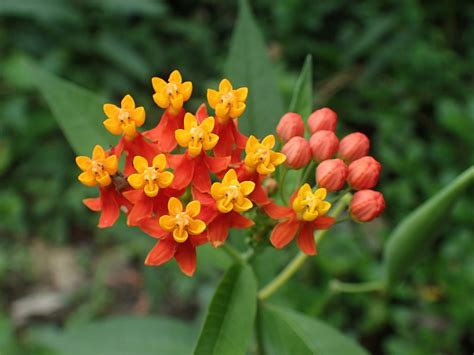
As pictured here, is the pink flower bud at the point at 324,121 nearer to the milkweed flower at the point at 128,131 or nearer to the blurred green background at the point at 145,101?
the milkweed flower at the point at 128,131

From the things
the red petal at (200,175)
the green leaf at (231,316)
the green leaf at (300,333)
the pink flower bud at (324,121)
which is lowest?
the green leaf at (300,333)

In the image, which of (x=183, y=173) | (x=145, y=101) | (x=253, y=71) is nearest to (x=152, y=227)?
(x=183, y=173)

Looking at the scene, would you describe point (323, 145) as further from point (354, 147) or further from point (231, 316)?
point (231, 316)

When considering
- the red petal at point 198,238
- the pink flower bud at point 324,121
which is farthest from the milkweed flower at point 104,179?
the pink flower bud at point 324,121

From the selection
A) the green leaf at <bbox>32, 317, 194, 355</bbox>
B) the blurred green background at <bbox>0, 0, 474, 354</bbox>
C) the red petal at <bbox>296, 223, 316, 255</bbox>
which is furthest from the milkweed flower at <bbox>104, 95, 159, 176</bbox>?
the blurred green background at <bbox>0, 0, 474, 354</bbox>

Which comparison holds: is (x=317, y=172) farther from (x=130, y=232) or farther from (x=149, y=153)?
(x=130, y=232)

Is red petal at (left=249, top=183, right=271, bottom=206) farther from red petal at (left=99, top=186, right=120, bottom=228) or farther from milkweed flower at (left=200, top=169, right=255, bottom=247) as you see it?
red petal at (left=99, top=186, right=120, bottom=228)

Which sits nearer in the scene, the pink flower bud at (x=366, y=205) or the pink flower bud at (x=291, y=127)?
the pink flower bud at (x=366, y=205)
